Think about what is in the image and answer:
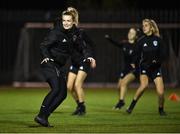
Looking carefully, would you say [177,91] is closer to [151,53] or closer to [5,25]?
[5,25]

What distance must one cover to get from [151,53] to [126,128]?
329 cm

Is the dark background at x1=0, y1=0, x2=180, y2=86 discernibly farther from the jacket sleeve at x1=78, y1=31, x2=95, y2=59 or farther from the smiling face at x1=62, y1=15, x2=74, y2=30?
the smiling face at x1=62, y1=15, x2=74, y2=30

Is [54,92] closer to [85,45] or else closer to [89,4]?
[85,45]

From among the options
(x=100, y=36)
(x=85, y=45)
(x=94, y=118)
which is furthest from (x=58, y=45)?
(x=100, y=36)

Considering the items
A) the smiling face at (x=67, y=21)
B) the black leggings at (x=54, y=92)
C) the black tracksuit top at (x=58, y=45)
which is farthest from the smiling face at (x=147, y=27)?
the black leggings at (x=54, y=92)

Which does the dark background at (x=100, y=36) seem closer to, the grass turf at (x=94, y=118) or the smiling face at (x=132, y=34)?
the grass turf at (x=94, y=118)

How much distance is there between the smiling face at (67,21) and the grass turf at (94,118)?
1843 mm

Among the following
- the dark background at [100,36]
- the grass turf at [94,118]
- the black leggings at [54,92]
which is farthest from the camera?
the dark background at [100,36]

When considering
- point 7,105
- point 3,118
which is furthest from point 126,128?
point 7,105

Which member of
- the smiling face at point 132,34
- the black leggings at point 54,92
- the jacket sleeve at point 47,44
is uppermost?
the jacket sleeve at point 47,44

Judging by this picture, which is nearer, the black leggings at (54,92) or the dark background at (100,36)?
the black leggings at (54,92)

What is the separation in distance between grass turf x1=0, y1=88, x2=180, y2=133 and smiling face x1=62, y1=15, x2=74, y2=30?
6.05ft

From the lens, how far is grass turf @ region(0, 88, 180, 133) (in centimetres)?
1217

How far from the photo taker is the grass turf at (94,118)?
1217 cm
